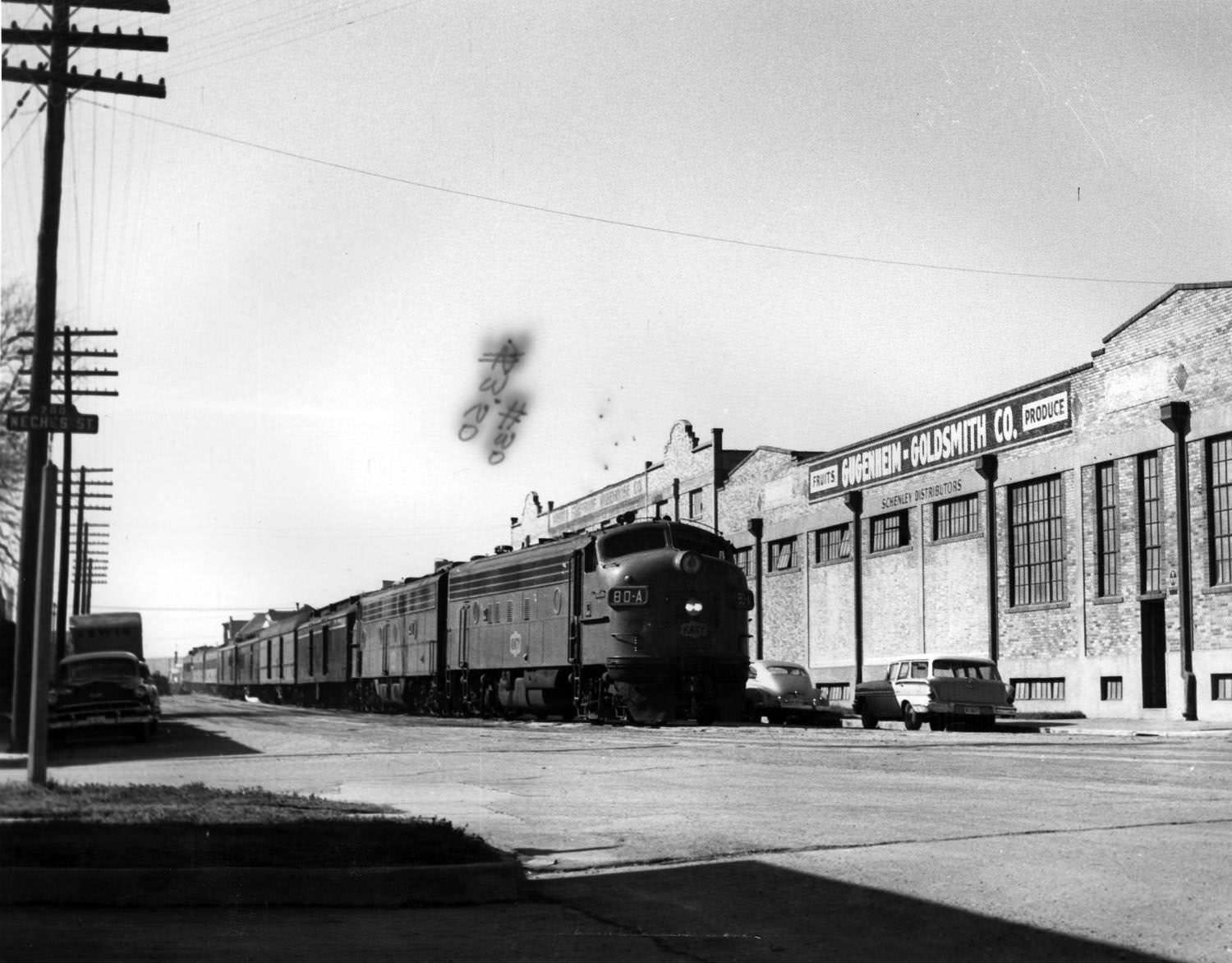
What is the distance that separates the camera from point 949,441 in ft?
144

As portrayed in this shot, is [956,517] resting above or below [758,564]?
above

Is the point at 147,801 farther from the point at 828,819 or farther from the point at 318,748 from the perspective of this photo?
the point at 318,748

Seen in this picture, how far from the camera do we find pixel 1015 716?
36125 millimetres

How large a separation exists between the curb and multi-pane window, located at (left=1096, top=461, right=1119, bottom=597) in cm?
3149

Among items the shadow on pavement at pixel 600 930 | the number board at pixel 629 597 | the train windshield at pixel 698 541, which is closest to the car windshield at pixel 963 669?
the train windshield at pixel 698 541

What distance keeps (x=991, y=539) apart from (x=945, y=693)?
412 inches

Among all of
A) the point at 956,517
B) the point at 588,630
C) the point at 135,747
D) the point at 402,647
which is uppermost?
the point at 956,517

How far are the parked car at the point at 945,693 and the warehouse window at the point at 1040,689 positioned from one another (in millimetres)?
5888

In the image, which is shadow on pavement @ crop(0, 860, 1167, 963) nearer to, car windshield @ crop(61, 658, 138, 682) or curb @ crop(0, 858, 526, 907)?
curb @ crop(0, 858, 526, 907)

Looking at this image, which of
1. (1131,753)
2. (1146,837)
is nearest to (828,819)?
(1146,837)

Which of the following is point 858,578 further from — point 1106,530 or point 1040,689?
point 1106,530

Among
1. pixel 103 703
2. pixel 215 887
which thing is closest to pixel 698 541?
pixel 103 703

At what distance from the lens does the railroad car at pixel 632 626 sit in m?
26.4

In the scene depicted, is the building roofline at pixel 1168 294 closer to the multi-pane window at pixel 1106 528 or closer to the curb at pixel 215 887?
the multi-pane window at pixel 1106 528
